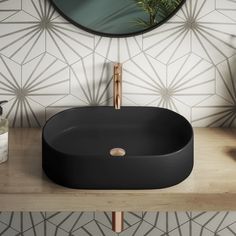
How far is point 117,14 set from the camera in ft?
4.90

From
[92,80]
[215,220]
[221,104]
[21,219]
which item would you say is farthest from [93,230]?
[221,104]

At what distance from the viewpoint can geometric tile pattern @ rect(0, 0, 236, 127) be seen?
4.92 feet

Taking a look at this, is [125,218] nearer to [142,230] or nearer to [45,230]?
[142,230]

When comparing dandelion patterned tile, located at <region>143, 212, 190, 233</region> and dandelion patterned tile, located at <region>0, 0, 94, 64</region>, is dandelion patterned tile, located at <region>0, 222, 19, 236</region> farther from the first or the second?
dandelion patterned tile, located at <region>0, 0, 94, 64</region>

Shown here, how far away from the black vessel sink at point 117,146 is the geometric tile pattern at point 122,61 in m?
0.12

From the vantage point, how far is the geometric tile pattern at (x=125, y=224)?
1716 mm

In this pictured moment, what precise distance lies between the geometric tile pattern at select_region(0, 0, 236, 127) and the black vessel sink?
0.12 metres

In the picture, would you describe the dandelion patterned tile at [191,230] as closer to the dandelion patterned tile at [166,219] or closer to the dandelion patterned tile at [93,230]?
the dandelion patterned tile at [166,219]

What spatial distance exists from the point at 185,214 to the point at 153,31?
0.81m

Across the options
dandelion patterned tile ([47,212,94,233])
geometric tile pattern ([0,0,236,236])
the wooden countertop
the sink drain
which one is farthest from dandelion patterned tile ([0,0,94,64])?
dandelion patterned tile ([47,212,94,233])

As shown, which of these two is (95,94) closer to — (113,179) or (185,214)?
(113,179)

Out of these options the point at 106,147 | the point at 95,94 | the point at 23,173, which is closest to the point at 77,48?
the point at 95,94

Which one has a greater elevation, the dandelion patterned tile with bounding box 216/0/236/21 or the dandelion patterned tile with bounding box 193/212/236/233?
the dandelion patterned tile with bounding box 216/0/236/21

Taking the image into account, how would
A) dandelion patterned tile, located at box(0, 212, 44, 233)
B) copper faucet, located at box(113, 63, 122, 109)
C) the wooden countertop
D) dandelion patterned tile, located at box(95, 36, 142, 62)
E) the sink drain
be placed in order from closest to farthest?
the wooden countertop, the sink drain, copper faucet, located at box(113, 63, 122, 109), dandelion patterned tile, located at box(95, 36, 142, 62), dandelion patterned tile, located at box(0, 212, 44, 233)
